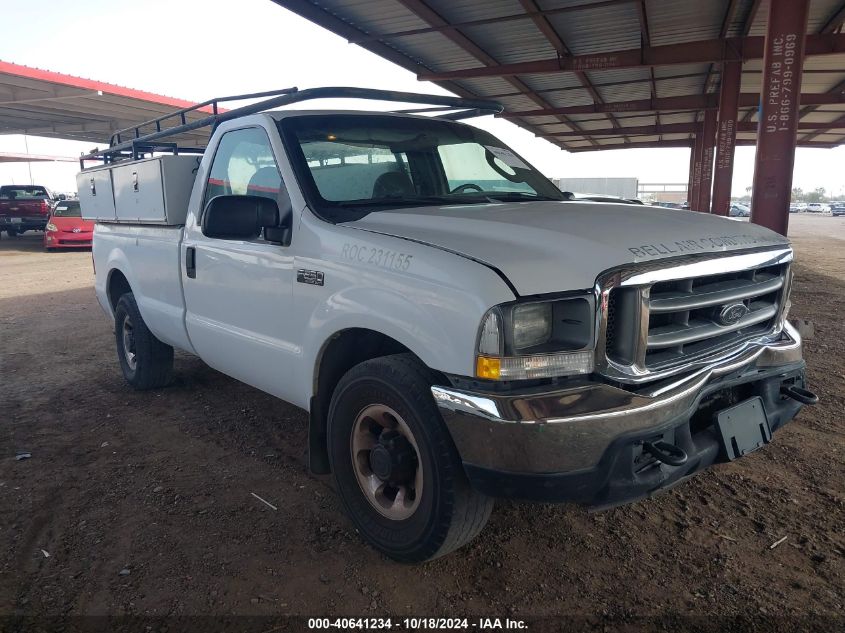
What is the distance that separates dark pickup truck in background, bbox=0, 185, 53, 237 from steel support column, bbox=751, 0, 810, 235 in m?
22.6

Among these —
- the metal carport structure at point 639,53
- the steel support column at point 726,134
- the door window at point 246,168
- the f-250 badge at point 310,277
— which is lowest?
the f-250 badge at point 310,277

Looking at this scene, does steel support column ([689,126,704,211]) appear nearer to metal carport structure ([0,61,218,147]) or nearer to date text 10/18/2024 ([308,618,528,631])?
metal carport structure ([0,61,218,147])

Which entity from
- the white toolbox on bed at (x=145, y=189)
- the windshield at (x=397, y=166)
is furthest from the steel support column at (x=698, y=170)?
the white toolbox on bed at (x=145, y=189)

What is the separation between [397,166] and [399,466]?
1.73 meters

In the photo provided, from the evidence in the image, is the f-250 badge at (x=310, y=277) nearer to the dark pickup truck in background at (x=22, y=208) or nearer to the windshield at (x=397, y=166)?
the windshield at (x=397, y=166)

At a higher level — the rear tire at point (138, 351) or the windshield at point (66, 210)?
the windshield at point (66, 210)

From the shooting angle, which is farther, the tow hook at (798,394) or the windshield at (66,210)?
the windshield at (66,210)

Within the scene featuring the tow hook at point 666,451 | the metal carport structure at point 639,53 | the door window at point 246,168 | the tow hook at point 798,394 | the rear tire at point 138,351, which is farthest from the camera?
the metal carport structure at point 639,53

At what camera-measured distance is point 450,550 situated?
2426mm

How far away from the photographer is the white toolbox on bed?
13.1ft

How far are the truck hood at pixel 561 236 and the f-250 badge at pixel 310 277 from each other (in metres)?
0.27

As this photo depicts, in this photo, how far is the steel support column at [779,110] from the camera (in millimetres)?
8562

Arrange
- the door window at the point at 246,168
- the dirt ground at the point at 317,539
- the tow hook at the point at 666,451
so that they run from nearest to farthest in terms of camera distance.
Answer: the tow hook at the point at 666,451 → the dirt ground at the point at 317,539 → the door window at the point at 246,168

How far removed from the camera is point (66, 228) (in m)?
17.7
